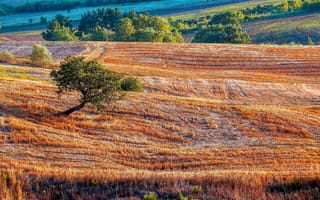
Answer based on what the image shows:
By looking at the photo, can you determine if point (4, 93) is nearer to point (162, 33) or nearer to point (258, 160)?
point (258, 160)

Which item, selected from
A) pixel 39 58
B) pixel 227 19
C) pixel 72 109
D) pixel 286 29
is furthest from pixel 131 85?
pixel 227 19

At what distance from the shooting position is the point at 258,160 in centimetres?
2130

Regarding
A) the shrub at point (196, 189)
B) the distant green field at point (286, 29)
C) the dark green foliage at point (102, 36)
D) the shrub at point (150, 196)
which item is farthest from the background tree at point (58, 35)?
the shrub at point (150, 196)

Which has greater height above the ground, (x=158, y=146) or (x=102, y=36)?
(x=102, y=36)

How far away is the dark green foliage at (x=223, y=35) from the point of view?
78.9 metres

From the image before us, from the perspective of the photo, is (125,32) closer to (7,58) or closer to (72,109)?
(7,58)

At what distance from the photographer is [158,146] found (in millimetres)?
23000

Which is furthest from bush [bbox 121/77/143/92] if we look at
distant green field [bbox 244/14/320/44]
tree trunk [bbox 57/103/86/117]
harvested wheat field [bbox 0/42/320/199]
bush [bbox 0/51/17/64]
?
distant green field [bbox 244/14/320/44]

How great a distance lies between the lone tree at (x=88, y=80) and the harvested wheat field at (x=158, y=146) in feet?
4.23

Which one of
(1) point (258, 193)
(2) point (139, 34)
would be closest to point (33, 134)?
(1) point (258, 193)

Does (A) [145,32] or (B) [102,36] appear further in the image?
(B) [102,36]

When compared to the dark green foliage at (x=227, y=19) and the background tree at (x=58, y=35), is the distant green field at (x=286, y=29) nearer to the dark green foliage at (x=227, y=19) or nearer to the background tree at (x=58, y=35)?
the dark green foliage at (x=227, y=19)

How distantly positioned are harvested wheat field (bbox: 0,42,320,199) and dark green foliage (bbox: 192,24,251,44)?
38225 millimetres

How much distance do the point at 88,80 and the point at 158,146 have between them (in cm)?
496
